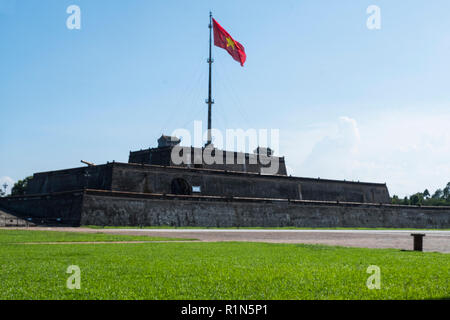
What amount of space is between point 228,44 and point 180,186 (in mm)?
17186

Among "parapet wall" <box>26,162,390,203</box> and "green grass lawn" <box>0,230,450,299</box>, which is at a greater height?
"parapet wall" <box>26,162,390,203</box>

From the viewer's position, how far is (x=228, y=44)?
5006 cm

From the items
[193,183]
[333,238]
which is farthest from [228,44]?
[333,238]

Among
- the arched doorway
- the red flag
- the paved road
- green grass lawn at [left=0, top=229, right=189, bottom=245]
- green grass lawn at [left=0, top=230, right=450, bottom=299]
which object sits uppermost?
the red flag

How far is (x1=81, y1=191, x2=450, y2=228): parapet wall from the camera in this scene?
36938 millimetres

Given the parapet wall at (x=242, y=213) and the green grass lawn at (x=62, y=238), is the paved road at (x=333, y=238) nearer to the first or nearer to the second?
→ the green grass lawn at (x=62, y=238)

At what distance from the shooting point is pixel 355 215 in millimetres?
51344


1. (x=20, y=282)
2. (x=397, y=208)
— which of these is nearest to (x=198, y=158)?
(x=397, y=208)

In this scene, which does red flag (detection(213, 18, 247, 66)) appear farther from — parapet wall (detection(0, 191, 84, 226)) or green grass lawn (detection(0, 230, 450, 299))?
green grass lawn (detection(0, 230, 450, 299))

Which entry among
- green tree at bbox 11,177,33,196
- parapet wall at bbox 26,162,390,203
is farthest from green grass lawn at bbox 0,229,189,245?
green tree at bbox 11,177,33,196

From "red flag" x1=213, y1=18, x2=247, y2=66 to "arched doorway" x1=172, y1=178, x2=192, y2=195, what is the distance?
49.4 ft

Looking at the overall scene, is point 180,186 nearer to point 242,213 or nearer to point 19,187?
point 242,213
